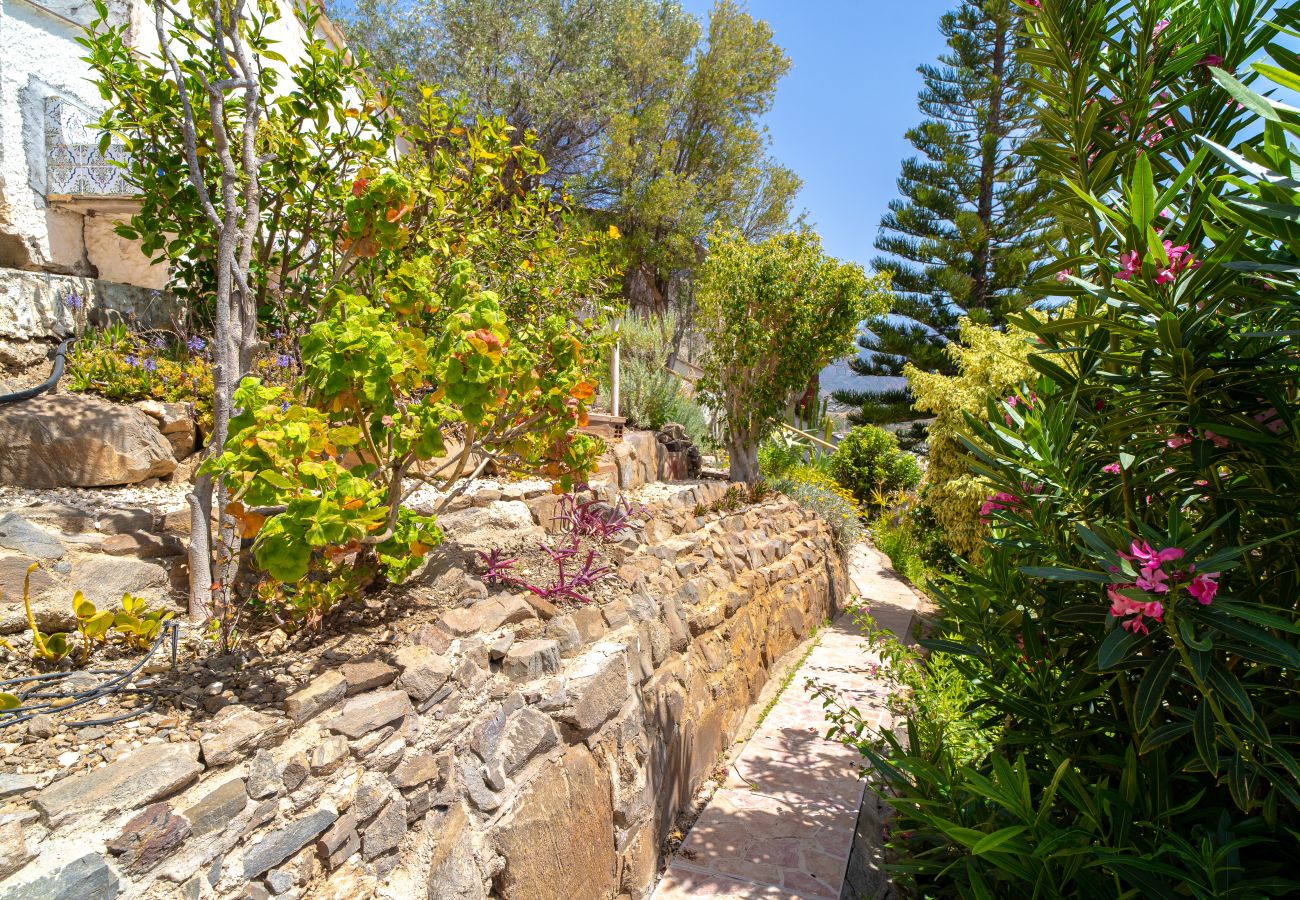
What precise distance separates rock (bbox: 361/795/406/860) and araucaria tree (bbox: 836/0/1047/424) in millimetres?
11446

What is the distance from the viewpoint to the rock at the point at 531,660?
1.98 metres

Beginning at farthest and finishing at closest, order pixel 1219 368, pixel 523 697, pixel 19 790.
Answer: pixel 523 697, pixel 1219 368, pixel 19 790

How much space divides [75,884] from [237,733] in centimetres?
34

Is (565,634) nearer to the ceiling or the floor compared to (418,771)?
nearer to the ceiling

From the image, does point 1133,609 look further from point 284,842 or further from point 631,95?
point 631,95

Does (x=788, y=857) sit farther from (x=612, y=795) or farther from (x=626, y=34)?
(x=626, y=34)

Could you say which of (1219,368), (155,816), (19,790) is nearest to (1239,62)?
(1219,368)

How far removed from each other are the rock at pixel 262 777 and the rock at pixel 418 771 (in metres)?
0.27

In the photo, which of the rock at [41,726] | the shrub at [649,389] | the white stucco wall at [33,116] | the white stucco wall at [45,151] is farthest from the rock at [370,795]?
the shrub at [649,389]

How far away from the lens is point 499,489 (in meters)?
3.40

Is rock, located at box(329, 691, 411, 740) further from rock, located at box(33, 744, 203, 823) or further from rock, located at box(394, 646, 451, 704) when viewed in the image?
rock, located at box(33, 744, 203, 823)

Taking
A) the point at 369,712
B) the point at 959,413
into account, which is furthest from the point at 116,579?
the point at 959,413

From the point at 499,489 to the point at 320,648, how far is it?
1631mm

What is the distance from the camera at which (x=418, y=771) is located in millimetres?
1596
